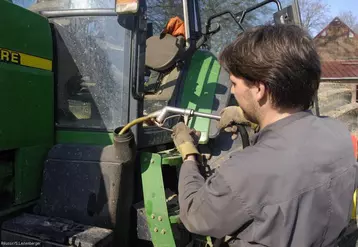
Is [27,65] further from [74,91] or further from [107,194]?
[107,194]

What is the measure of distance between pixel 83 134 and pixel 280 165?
5.69ft

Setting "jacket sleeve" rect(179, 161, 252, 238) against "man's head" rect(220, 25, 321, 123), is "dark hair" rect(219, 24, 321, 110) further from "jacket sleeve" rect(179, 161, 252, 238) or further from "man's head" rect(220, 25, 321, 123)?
"jacket sleeve" rect(179, 161, 252, 238)

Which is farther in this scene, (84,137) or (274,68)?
(84,137)

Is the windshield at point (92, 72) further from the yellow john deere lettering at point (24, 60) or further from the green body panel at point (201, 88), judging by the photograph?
the green body panel at point (201, 88)

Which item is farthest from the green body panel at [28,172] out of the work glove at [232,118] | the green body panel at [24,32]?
the work glove at [232,118]

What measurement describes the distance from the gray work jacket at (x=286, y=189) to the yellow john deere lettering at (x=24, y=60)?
1.62m

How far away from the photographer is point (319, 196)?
1.17 meters

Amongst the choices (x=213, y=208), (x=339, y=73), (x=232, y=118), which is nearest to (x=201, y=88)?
(x=232, y=118)

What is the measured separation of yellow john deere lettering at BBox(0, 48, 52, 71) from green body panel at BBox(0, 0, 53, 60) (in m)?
0.02

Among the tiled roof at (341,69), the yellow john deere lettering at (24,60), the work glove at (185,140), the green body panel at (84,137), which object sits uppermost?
the tiled roof at (341,69)

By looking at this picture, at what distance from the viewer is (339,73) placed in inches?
642

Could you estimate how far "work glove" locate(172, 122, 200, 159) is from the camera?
5.67 ft

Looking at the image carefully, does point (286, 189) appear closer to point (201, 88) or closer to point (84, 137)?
point (84, 137)

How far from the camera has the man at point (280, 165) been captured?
116 cm
